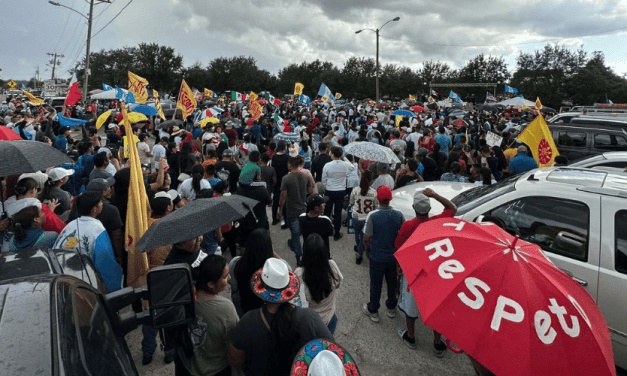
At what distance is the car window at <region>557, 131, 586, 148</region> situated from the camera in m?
9.48

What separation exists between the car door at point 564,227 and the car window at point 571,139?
24.8ft

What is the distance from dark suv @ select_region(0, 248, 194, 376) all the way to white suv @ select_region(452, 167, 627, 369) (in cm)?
342

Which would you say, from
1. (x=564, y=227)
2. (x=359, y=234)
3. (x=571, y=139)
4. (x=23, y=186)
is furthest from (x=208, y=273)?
(x=571, y=139)

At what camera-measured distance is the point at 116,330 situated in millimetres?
1982

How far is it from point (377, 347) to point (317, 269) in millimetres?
1609

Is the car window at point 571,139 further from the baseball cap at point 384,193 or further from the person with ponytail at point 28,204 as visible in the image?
the person with ponytail at point 28,204

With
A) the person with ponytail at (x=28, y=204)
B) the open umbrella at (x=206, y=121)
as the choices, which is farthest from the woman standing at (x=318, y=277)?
the open umbrella at (x=206, y=121)

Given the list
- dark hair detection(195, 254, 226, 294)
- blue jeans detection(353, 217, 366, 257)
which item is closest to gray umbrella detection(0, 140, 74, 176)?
dark hair detection(195, 254, 226, 294)

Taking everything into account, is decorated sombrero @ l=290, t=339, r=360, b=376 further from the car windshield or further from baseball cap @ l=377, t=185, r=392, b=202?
the car windshield

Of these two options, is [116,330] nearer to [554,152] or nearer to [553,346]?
[553,346]

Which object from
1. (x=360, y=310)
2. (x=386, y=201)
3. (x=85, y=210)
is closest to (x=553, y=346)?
(x=386, y=201)

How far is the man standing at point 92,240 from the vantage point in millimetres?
3500

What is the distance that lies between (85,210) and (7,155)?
923 millimetres

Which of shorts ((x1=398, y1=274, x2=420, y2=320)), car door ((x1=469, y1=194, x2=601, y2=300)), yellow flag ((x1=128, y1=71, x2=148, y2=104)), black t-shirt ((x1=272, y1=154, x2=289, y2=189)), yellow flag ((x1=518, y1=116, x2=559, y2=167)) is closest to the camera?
car door ((x1=469, y1=194, x2=601, y2=300))
